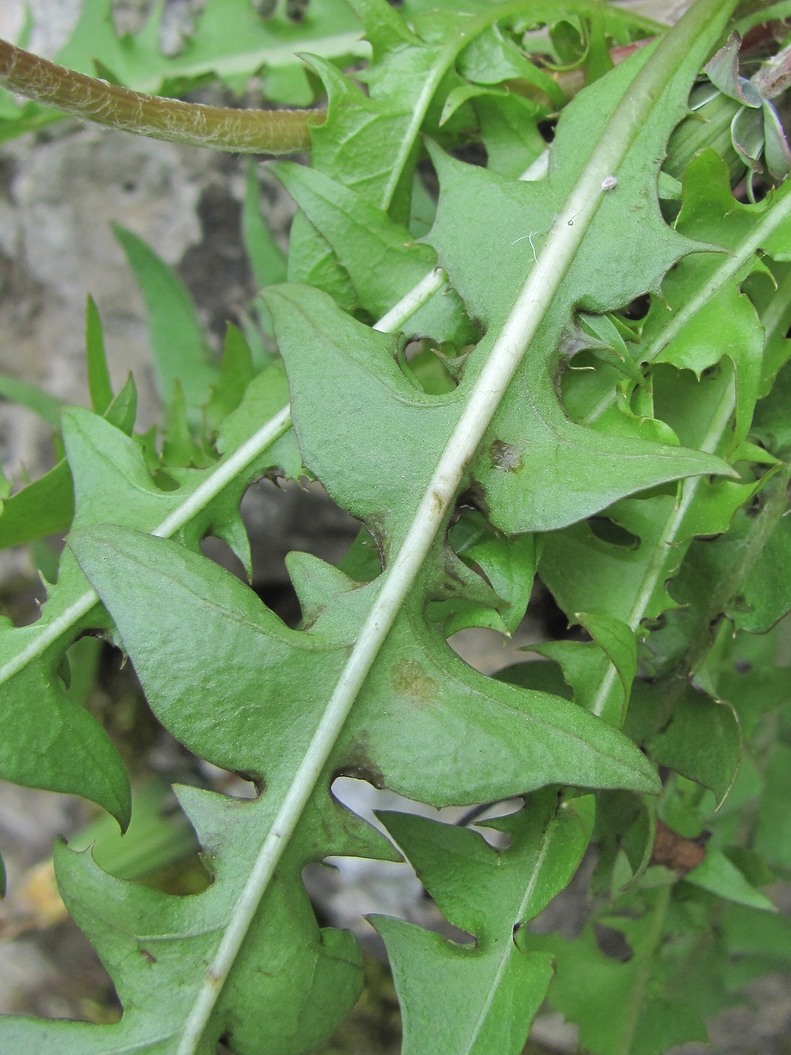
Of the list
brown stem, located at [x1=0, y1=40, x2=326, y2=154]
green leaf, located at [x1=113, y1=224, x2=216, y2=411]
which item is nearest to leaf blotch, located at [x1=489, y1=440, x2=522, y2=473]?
brown stem, located at [x1=0, y1=40, x2=326, y2=154]

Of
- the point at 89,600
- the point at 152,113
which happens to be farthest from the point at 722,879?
the point at 152,113

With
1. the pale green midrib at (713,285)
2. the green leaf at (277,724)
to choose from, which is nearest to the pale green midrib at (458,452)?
the green leaf at (277,724)

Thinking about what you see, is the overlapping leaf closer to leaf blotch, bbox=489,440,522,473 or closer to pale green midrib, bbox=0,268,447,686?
pale green midrib, bbox=0,268,447,686

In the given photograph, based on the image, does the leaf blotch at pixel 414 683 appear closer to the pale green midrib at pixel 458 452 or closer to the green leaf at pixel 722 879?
the pale green midrib at pixel 458 452

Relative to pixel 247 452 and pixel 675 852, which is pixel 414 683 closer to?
pixel 247 452

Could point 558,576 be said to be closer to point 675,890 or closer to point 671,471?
point 671,471

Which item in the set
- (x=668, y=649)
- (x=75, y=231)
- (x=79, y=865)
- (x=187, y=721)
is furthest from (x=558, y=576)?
(x=75, y=231)

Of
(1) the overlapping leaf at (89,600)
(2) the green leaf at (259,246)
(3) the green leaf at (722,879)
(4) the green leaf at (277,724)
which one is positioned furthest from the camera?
(2) the green leaf at (259,246)
